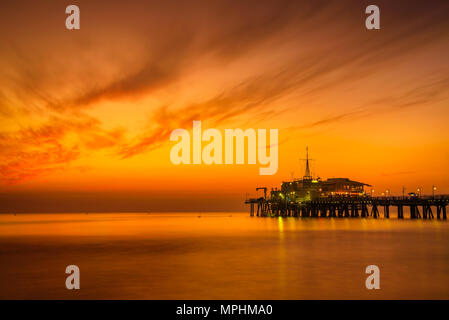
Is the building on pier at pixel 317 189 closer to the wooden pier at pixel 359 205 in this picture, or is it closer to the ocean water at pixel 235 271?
the wooden pier at pixel 359 205

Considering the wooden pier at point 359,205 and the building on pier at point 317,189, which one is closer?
the wooden pier at point 359,205

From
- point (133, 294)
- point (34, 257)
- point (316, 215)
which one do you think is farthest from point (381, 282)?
point (316, 215)

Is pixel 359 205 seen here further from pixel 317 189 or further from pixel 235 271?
pixel 235 271

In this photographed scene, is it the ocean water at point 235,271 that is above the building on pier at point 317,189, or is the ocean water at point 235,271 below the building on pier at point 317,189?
below

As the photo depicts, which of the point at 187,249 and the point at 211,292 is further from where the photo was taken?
the point at 187,249

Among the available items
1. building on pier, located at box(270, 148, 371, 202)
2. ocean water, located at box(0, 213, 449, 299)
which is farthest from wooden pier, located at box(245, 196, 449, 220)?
ocean water, located at box(0, 213, 449, 299)

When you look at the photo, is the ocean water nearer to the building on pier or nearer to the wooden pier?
the wooden pier

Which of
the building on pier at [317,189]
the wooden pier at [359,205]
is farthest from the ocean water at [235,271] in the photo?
the building on pier at [317,189]

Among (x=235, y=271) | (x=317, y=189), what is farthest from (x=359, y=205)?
(x=235, y=271)

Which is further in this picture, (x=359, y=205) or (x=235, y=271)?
(x=359, y=205)
